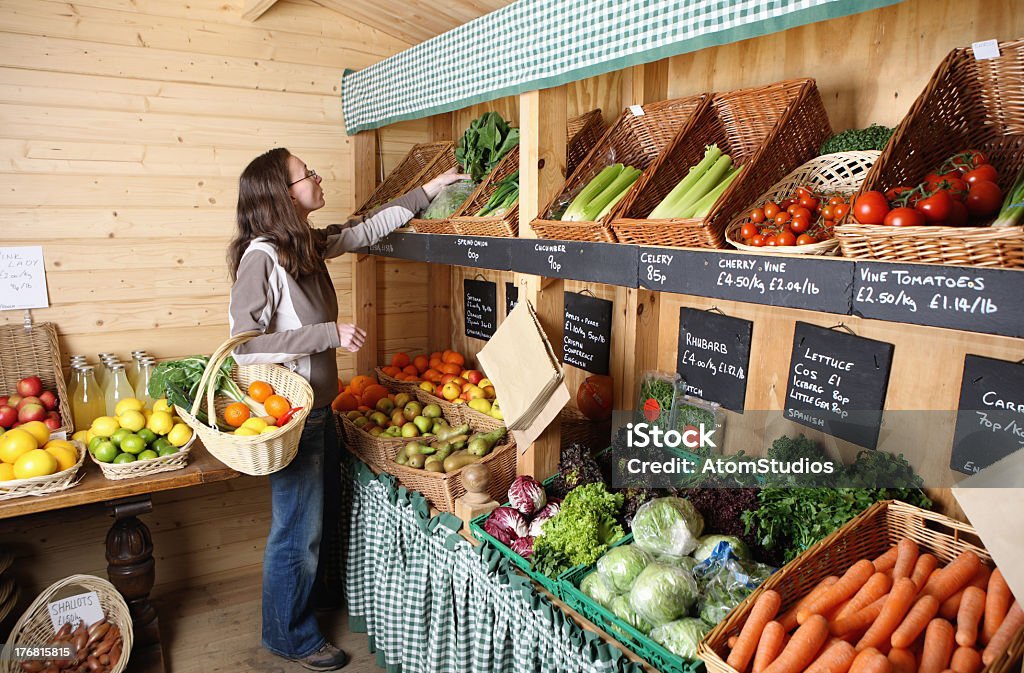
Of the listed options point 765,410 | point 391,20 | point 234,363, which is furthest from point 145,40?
point 765,410

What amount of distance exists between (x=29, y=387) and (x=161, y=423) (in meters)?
0.66

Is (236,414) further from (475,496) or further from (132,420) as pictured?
(475,496)

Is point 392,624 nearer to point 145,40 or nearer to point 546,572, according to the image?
point 546,572

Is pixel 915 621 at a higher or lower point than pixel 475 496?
higher

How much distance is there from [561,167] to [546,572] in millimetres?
1245

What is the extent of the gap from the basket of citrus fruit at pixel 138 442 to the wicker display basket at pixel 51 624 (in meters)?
0.56

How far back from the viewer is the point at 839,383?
1.95 metres

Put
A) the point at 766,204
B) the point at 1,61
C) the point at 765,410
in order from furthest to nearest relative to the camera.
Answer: the point at 1,61, the point at 765,410, the point at 766,204

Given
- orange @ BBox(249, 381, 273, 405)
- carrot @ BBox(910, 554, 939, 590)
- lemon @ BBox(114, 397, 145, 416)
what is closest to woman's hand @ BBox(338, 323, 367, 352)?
orange @ BBox(249, 381, 273, 405)

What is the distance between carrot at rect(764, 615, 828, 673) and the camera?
1.35 metres

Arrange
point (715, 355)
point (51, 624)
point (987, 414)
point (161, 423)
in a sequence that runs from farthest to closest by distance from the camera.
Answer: point (51, 624) < point (161, 423) < point (715, 355) < point (987, 414)

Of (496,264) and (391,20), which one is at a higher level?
(391,20)

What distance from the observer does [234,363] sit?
2.69 m

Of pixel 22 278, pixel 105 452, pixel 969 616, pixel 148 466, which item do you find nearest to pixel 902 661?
pixel 969 616
